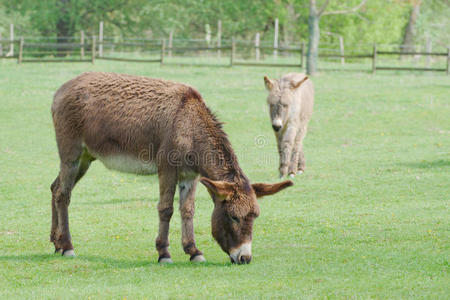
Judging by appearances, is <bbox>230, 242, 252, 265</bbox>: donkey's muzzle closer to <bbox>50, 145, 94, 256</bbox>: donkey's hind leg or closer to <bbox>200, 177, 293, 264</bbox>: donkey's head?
<bbox>200, 177, 293, 264</bbox>: donkey's head

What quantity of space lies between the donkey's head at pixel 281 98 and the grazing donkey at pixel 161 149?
6274 mm

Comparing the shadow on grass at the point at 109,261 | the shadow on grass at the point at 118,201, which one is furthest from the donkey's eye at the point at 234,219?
the shadow on grass at the point at 118,201

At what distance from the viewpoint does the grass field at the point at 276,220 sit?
6645 millimetres

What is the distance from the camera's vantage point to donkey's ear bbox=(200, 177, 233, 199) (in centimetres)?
690

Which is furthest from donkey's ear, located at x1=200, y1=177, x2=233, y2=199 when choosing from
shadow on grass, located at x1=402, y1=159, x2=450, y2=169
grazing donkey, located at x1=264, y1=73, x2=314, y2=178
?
shadow on grass, located at x1=402, y1=159, x2=450, y2=169

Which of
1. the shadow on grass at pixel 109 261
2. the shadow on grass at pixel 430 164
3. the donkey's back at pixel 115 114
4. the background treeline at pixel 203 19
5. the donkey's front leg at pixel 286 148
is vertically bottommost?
the shadow on grass at pixel 109 261

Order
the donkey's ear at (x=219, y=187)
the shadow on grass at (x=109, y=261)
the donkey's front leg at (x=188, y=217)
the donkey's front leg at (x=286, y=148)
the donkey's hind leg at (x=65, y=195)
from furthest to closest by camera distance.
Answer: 1. the donkey's front leg at (x=286, y=148)
2. the donkey's hind leg at (x=65, y=195)
3. the donkey's front leg at (x=188, y=217)
4. the shadow on grass at (x=109, y=261)
5. the donkey's ear at (x=219, y=187)

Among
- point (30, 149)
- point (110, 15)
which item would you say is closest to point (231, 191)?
point (30, 149)

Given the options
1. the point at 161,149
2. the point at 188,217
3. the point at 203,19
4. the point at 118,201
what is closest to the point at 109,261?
the point at 188,217

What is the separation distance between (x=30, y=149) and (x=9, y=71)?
1612cm

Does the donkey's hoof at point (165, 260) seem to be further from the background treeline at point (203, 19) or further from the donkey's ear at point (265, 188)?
the background treeline at point (203, 19)

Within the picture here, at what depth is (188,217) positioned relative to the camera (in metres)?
7.95

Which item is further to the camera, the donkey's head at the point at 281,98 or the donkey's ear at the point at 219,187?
the donkey's head at the point at 281,98

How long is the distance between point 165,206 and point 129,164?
72 centimetres
